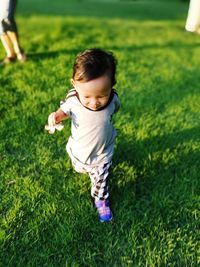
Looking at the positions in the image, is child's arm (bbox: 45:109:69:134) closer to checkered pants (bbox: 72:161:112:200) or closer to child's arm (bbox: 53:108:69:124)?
child's arm (bbox: 53:108:69:124)

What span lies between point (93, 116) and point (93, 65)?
0.46m

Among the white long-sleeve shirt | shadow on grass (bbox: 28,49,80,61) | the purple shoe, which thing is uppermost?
the white long-sleeve shirt

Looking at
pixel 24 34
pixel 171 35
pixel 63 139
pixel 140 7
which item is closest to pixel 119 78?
pixel 63 139

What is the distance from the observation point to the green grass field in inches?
124

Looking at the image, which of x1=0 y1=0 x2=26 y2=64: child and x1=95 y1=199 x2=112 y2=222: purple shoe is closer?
x1=95 y1=199 x2=112 y2=222: purple shoe

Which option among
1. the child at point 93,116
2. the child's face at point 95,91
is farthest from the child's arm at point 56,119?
the child's face at point 95,91

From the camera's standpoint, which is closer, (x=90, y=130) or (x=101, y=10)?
(x=90, y=130)

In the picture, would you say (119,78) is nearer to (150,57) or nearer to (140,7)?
(150,57)

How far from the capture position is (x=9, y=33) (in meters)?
5.74

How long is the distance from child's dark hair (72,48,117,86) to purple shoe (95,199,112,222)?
108 cm

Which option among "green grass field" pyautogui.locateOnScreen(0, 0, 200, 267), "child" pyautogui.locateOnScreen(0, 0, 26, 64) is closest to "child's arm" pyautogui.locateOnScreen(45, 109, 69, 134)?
"green grass field" pyautogui.locateOnScreen(0, 0, 200, 267)

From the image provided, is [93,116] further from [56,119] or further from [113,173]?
[113,173]

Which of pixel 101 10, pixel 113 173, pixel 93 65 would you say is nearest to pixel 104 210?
pixel 113 173

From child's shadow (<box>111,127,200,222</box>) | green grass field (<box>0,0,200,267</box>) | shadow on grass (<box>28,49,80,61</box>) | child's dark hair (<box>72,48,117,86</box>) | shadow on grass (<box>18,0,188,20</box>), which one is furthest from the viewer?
shadow on grass (<box>18,0,188,20</box>)
